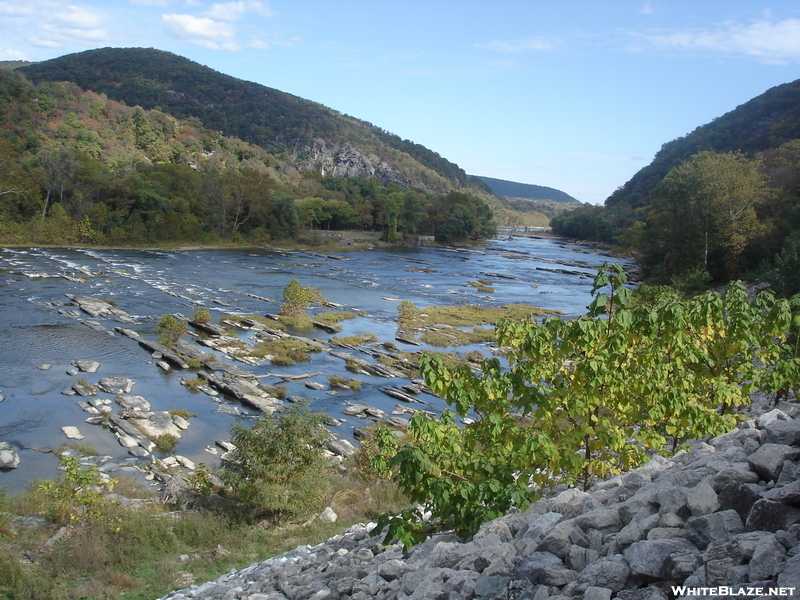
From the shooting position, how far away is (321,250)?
273ft

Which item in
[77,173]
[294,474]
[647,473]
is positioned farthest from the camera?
[77,173]

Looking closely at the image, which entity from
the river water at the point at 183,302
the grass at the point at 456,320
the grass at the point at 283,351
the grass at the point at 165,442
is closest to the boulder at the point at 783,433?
the river water at the point at 183,302

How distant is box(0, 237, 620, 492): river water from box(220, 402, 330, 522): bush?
4.81 metres

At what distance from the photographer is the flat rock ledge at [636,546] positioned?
4426 millimetres

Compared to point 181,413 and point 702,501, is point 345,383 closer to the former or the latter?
point 181,413

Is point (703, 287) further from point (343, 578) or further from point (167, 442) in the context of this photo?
point (343, 578)

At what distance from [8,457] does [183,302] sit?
2351 cm

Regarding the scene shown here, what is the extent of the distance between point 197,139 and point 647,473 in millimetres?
155784

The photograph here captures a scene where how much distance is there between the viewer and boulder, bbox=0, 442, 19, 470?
15.3 meters

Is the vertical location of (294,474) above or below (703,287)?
below

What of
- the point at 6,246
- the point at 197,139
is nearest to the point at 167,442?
the point at 6,246

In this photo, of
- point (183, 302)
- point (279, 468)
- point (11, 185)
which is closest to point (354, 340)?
point (183, 302)

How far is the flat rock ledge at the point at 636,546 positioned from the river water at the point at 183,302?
35.7 ft

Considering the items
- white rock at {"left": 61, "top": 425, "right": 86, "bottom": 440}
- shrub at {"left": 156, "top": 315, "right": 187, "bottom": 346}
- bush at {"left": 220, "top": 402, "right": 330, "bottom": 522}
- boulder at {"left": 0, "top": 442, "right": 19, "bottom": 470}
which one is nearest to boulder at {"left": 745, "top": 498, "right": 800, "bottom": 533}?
bush at {"left": 220, "top": 402, "right": 330, "bottom": 522}
